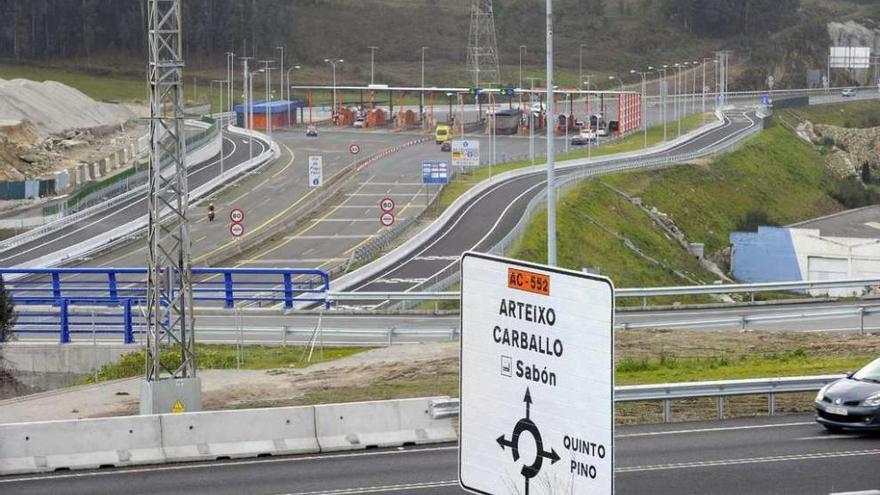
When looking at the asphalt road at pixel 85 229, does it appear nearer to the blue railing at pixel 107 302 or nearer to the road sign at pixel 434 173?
the road sign at pixel 434 173

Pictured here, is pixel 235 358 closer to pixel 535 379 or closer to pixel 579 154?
pixel 535 379

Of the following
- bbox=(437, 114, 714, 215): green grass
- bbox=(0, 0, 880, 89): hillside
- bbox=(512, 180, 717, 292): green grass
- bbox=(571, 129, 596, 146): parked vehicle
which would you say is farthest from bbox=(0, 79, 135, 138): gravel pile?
bbox=(512, 180, 717, 292): green grass

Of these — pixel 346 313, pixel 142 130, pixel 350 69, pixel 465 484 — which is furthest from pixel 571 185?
pixel 350 69

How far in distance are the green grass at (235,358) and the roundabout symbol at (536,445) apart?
853 inches

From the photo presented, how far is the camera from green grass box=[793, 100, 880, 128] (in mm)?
151000

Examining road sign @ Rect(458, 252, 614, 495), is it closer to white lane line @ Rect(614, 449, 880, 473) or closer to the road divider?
white lane line @ Rect(614, 449, 880, 473)

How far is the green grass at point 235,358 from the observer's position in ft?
98.8

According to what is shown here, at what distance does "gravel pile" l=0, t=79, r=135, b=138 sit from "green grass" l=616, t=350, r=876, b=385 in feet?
286

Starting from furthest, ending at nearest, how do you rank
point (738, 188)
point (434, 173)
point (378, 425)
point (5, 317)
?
point (738, 188)
point (434, 173)
point (5, 317)
point (378, 425)

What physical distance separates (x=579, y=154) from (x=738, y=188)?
11926mm

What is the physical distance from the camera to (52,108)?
120 metres

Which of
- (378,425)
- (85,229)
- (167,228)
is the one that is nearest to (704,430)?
(378,425)

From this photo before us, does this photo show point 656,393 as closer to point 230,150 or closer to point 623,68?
point 230,150

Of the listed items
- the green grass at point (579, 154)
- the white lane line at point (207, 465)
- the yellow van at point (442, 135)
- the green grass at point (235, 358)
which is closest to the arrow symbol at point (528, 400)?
the white lane line at point (207, 465)
